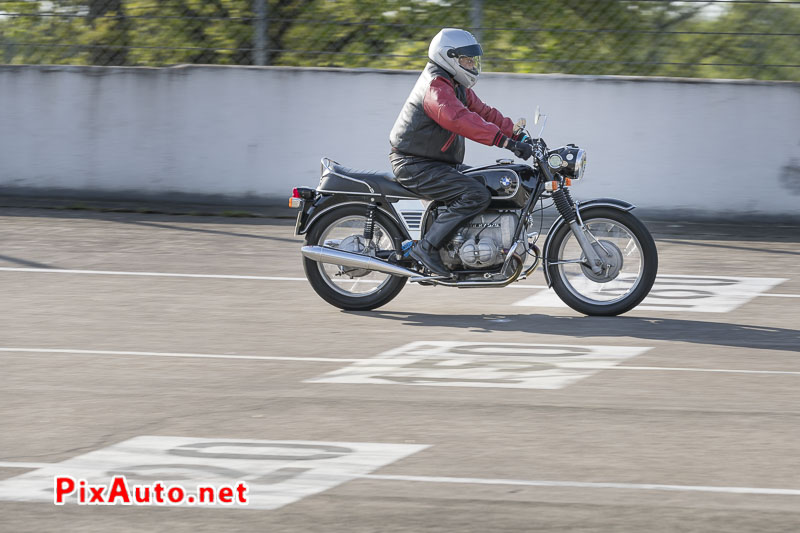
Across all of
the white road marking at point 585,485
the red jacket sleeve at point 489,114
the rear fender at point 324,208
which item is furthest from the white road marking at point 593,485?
the red jacket sleeve at point 489,114

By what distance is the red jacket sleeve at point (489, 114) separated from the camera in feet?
32.5

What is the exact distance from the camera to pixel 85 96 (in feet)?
52.9

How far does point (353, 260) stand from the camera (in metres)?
9.72

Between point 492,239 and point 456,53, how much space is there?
1.35 m

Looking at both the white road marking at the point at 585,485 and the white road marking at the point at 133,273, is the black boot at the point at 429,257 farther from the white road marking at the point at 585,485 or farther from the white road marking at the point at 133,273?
the white road marking at the point at 585,485

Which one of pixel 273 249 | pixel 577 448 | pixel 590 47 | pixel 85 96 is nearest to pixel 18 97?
pixel 85 96

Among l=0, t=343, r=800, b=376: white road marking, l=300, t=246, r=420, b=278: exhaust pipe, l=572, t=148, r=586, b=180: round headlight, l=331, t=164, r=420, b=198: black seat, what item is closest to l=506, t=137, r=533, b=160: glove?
l=572, t=148, r=586, b=180: round headlight

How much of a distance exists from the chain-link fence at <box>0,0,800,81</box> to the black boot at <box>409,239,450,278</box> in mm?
5968

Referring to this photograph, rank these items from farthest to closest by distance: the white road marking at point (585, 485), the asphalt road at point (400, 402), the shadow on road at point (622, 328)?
the shadow on road at point (622, 328), the white road marking at point (585, 485), the asphalt road at point (400, 402)

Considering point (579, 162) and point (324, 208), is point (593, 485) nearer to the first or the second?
point (579, 162)

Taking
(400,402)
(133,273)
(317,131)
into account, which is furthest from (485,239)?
(317,131)

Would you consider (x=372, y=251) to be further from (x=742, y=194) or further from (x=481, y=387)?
(x=742, y=194)

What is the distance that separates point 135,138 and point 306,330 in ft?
24.6

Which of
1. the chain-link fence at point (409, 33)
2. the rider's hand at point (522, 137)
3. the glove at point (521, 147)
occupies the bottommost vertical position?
the glove at point (521, 147)
